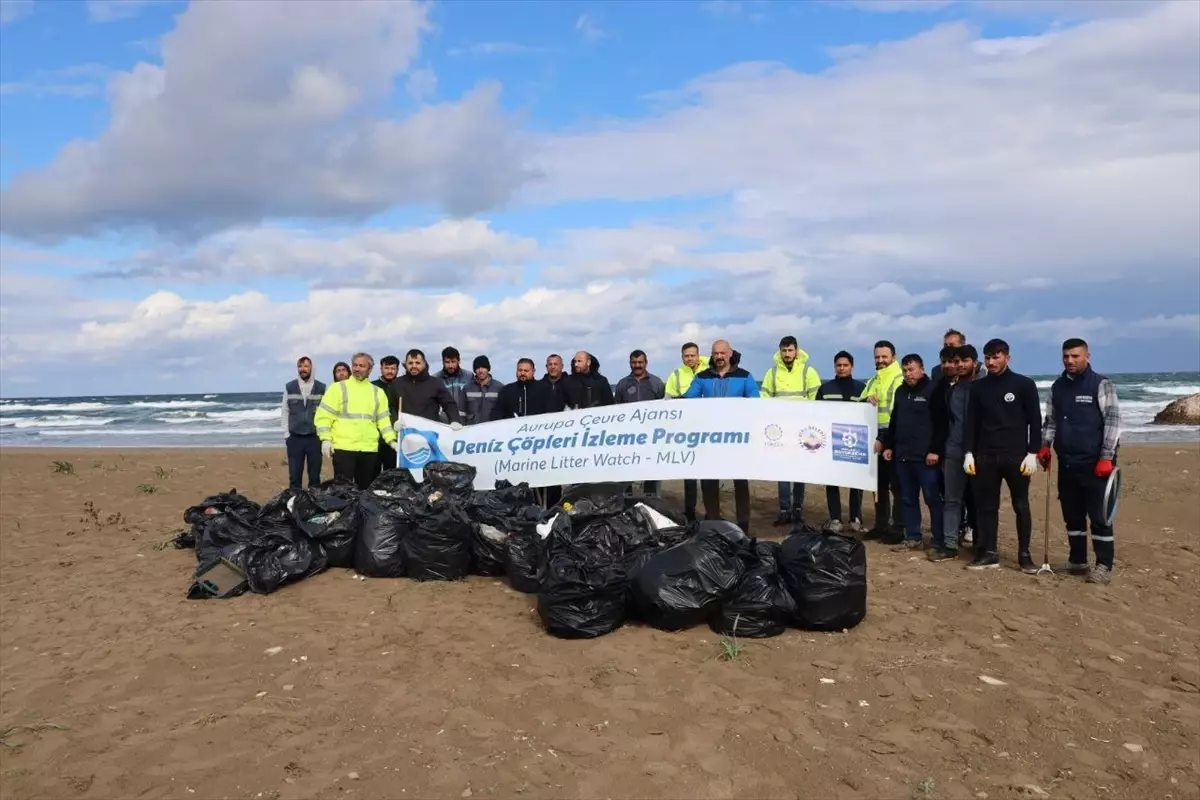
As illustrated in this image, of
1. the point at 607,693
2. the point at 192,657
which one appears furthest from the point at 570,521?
the point at 192,657

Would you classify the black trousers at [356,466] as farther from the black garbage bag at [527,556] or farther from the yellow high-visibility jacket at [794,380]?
the yellow high-visibility jacket at [794,380]

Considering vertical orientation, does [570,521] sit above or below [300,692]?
above

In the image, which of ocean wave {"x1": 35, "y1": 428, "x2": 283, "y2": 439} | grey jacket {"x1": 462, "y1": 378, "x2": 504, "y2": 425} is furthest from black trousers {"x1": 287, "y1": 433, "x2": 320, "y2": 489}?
ocean wave {"x1": 35, "y1": 428, "x2": 283, "y2": 439}

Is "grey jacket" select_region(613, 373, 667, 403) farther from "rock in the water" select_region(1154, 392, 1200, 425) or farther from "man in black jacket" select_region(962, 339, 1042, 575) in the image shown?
"rock in the water" select_region(1154, 392, 1200, 425)

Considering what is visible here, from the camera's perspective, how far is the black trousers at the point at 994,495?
6.40 meters

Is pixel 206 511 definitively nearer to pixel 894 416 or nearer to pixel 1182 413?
pixel 894 416

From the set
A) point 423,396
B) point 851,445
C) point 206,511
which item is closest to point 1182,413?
point 851,445

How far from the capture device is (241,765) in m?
3.70

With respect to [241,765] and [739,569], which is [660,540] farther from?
[241,765]

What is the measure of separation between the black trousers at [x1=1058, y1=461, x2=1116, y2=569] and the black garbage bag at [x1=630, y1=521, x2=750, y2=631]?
9.37 feet

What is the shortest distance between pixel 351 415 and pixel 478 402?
1.55m

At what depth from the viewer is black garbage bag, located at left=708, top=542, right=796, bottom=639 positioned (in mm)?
4984

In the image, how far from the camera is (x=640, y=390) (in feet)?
29.0

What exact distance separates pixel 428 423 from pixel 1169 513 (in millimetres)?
8320
